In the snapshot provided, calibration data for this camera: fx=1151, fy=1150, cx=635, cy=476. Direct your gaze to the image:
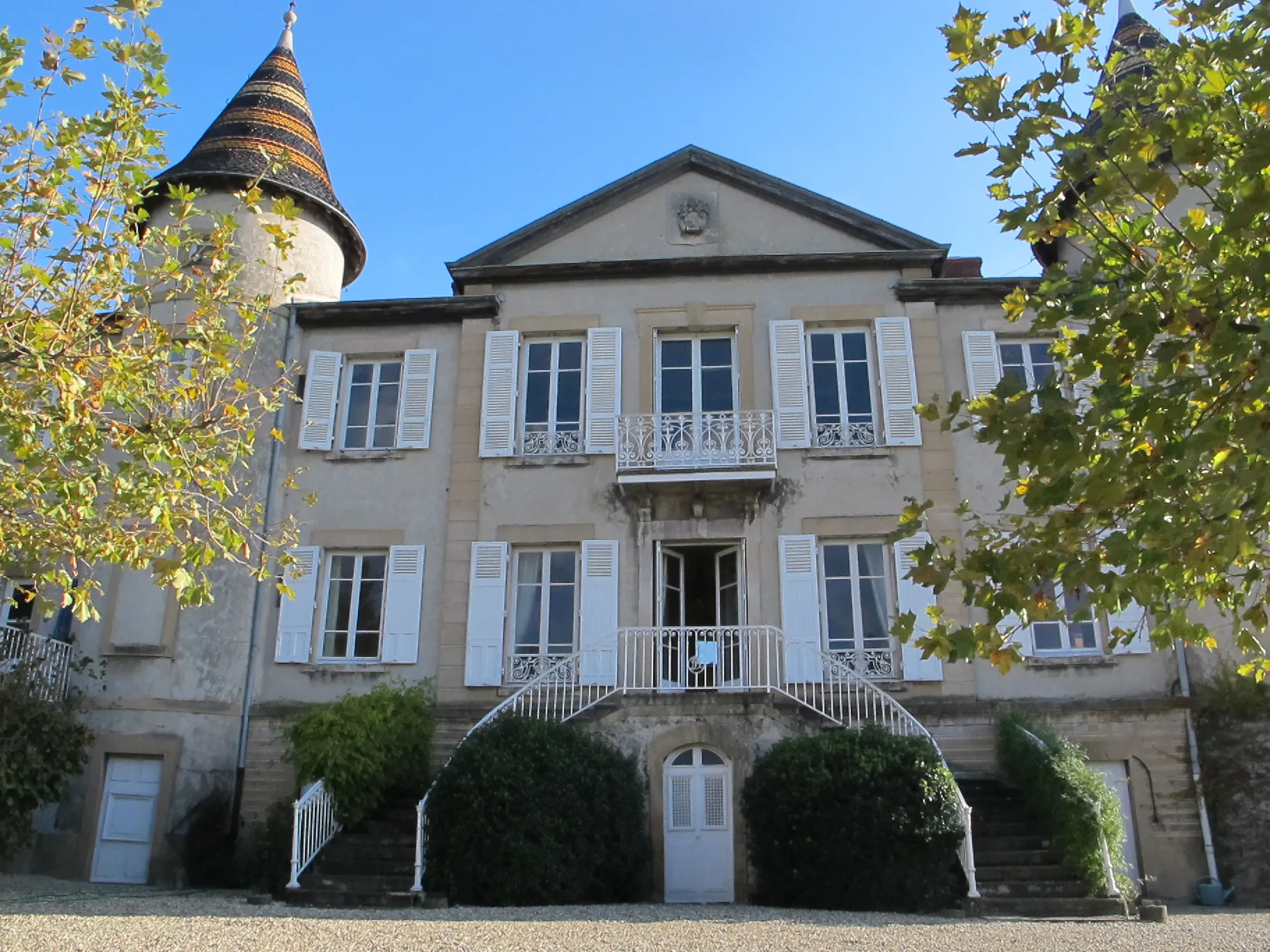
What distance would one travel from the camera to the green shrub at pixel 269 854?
12453mm

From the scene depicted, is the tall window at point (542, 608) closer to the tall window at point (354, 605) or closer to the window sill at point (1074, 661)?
the tall window at point (354, 605)

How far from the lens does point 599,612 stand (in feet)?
48.5

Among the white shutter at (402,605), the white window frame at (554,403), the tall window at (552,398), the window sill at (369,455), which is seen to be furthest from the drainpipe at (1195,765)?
the window sill at (369,455)

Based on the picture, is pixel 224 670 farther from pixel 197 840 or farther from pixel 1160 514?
pixel 1160 514

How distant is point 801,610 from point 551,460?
393 centimetres

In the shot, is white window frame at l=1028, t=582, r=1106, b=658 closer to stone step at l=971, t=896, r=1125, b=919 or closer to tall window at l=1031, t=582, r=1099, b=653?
tall window at l=1031, t=582, r=1099, b=653

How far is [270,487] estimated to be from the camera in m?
16.0

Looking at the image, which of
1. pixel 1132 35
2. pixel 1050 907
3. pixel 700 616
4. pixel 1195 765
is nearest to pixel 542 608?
pixel 700 616

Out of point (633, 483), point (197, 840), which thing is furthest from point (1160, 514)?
point (197, 840)

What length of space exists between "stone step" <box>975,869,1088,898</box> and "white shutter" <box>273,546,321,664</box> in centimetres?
885

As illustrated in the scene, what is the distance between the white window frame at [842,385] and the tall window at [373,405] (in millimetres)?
5833

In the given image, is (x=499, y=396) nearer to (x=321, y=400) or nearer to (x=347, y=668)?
(x=321, y=400)

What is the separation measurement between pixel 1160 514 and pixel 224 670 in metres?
12.5

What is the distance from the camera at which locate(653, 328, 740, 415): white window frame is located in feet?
52.2
